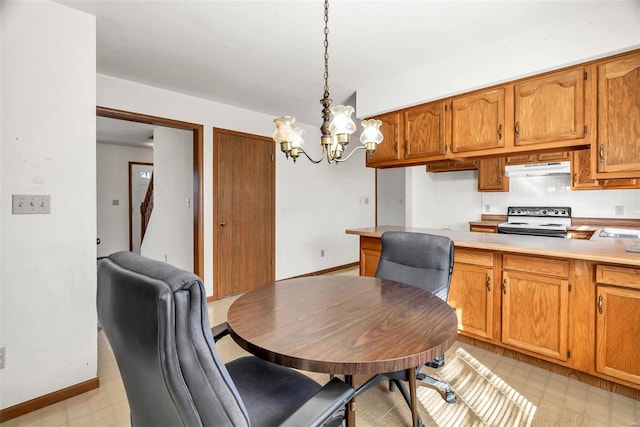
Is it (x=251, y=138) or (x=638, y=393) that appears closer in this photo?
(x=638, y=393)

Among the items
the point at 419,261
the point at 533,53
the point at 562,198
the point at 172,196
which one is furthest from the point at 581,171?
the point at 172,196

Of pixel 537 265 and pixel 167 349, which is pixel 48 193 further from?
pixel 537 265

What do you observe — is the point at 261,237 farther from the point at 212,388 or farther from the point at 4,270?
the point at 212,388

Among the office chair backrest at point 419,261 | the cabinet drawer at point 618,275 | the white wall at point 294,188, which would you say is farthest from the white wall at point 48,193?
the cabinet drawer at point 618,275

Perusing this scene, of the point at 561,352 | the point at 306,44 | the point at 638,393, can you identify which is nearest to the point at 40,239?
the point at 306,44

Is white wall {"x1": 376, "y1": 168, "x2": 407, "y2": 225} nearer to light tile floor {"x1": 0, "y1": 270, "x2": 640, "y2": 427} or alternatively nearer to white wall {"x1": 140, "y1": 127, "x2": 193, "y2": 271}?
white wall {"x1": 140, "y1": 127, "x2": 193, "y2": 271}

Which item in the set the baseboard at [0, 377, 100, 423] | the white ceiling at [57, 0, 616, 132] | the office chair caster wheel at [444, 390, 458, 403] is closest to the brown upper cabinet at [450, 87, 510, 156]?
the white ceiling at [57, 0, 616, 132]

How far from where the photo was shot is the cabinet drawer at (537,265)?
202cm

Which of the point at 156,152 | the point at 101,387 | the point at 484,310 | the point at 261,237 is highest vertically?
the point at 156,152

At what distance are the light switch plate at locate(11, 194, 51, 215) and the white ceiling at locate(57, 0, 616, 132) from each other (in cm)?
116

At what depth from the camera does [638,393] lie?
183 cm

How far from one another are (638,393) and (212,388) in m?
2.51

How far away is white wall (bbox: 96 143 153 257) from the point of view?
19.3 feet

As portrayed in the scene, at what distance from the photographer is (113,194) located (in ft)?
19.8
